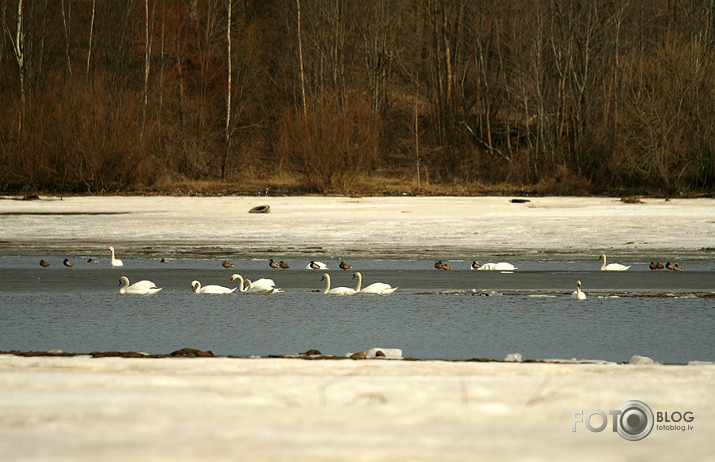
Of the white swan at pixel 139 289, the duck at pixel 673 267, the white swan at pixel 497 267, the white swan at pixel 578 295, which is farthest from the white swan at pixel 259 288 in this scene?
the duck at pixel 673 267

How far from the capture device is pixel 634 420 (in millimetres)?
3877

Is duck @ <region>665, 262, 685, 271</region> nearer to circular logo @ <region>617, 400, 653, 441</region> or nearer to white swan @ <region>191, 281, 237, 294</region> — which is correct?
white swan @ <region>191, 281, 237, 294</region>

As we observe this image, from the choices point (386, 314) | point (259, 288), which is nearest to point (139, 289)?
point (259, 288)

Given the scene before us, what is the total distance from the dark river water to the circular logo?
11.4 ft

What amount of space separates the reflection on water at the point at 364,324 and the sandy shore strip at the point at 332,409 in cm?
266

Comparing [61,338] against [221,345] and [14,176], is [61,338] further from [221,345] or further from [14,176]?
[14,176]

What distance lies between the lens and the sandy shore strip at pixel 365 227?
1700 centimetres

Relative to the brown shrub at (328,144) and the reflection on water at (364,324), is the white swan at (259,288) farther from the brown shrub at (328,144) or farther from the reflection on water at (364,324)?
the brown shrub at (328,144)

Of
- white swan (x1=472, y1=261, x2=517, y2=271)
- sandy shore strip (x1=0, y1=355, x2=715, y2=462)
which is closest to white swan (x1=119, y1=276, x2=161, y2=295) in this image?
white swan (x1=472, y1=261, x2=517, y2=271)

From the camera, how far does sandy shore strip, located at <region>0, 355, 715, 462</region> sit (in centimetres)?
344

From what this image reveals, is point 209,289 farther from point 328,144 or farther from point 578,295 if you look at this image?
point 328,144

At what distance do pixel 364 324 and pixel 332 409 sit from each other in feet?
17.9

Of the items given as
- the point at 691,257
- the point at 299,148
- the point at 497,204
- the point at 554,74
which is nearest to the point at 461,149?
the point at 554,74

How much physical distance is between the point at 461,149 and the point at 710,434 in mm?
37961
